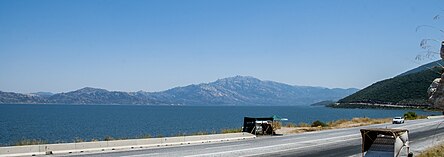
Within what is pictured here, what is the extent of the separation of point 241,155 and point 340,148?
806 centimetres

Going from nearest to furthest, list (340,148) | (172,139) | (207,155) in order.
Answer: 1. (207,155)
2. (340,148)
3. (172,139)

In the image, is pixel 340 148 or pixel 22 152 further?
pixel 340 148

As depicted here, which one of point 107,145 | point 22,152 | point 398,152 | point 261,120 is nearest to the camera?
point 398,152

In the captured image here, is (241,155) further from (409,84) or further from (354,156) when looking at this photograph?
(409,84)

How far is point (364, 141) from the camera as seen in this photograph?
1642cm

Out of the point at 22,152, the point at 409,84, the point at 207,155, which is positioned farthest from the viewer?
the point at 409,84

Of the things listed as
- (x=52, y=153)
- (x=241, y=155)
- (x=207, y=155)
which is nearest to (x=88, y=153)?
(x=52, y=153)

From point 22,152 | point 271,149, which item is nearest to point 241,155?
point 271,149

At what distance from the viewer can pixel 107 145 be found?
93.7 feet

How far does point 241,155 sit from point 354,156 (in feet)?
18.1

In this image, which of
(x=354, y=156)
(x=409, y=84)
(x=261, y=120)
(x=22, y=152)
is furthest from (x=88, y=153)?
(x=409, y=84)

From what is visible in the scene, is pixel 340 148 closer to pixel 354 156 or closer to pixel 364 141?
pixel 354 156

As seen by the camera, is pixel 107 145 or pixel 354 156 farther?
pixel 107 145

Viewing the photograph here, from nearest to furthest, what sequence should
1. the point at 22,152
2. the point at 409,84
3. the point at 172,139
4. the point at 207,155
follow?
1. the point at 22,152
2. the point at 207,155
3. the point at 172,139
4. the point at 409,84
